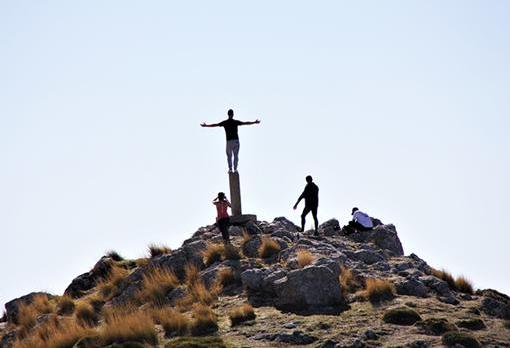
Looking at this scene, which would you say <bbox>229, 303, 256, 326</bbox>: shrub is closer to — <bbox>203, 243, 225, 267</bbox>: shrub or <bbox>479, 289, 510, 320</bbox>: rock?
<bbox>203, 243, 225, 267</bbox>: shrub

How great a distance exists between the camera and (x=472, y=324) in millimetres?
26812

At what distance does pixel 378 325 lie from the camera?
2645 centimetres

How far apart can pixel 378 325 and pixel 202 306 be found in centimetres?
535

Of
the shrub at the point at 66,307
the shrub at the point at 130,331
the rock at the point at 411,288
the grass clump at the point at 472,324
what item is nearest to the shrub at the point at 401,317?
the grass clump at the point at 472,324

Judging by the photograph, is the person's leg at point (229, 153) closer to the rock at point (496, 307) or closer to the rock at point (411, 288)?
the rock at point (411, 288)

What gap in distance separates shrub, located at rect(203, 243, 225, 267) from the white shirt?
658 centimetres

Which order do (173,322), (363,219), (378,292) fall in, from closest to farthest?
(173,322) → (378,292) → (363,219)

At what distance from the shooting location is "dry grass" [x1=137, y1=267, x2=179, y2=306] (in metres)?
31.7

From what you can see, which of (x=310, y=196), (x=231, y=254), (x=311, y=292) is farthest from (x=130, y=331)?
(x=310, y=196)

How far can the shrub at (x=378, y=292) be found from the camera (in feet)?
95.3

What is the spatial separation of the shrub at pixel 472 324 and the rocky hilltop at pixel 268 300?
0.11ft

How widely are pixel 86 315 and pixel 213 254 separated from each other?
468 centimetres

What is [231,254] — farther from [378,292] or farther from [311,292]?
[378,292]

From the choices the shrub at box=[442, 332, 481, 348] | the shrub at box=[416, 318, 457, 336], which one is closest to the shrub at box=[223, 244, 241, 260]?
the shrub at box=[416, 318, 457, 336]
